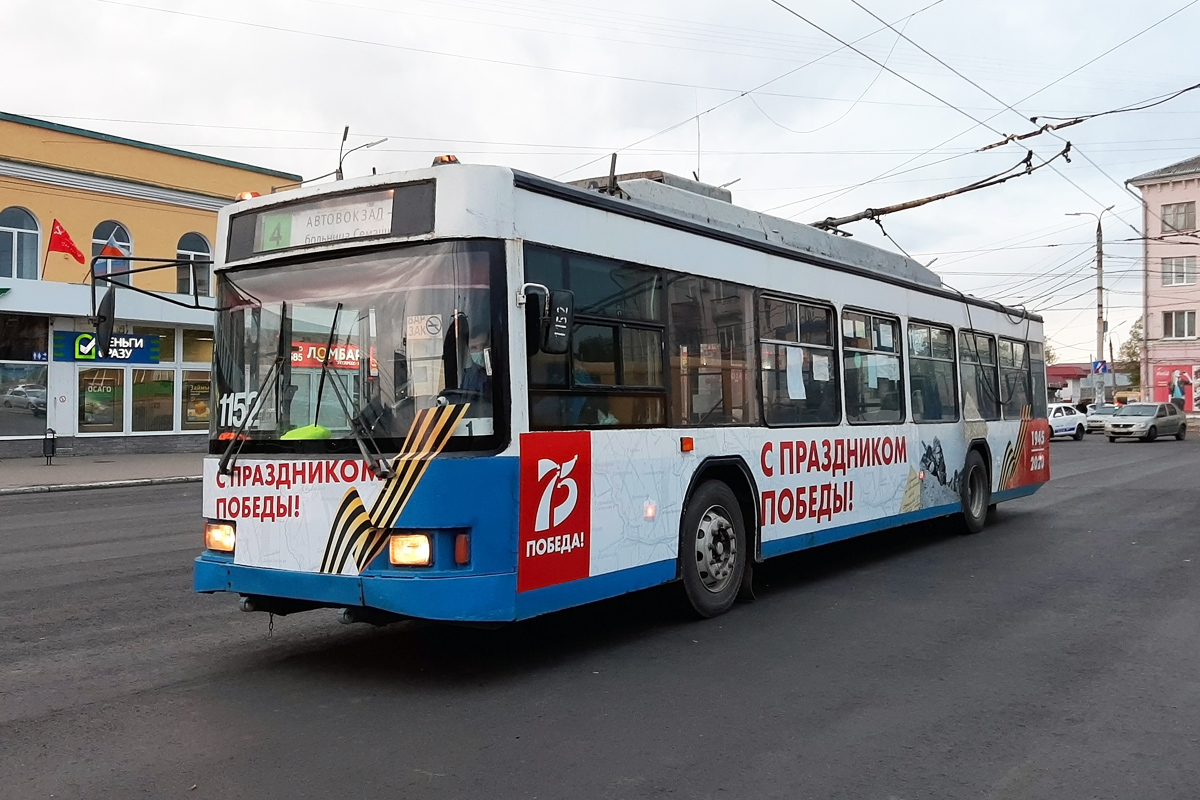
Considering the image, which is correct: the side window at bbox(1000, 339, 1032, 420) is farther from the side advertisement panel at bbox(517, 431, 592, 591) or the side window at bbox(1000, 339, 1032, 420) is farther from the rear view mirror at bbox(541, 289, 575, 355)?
the rear view mirror at bbox(541, 289, 575, 355)

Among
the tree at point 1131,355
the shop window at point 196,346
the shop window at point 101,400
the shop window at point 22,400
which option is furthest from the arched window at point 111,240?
the tree at point 1131,355

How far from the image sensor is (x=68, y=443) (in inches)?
1083

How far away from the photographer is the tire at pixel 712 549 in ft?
23.8

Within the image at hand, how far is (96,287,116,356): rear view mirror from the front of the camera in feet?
19.5

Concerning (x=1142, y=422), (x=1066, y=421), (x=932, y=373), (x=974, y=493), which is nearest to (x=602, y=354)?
(x=932, y=373)

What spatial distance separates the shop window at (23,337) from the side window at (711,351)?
79.7 ft

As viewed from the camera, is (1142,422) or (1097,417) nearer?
(1142,422)

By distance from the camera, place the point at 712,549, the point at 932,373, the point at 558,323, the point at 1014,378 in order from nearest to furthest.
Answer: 1. the point at 558,323
2. the point at 712,549
3. the point at 932,373
4. the point at 1014,378

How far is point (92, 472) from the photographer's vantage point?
75.6 feet

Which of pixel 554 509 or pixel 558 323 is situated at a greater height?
pixel 558 323

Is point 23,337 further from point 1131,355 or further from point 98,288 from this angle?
point 1131,355

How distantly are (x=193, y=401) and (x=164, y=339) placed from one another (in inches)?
82.7

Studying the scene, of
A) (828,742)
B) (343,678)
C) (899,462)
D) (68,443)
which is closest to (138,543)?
(343,678)

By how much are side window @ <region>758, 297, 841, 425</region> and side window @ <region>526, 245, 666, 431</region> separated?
5.39 ft
